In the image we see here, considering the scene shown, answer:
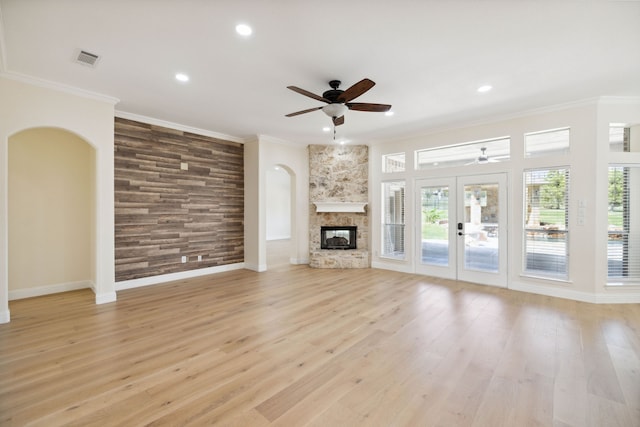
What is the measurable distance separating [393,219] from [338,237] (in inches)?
57.6

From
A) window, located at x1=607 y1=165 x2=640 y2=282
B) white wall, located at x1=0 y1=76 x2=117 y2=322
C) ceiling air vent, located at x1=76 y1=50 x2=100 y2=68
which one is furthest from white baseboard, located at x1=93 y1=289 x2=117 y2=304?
window, located at x1=607 y1=165 x2=640 y2=282

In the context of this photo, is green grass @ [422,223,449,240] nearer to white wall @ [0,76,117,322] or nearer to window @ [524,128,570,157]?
window @ [524,128,570,157]

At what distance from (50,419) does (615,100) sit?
→ 7.18m

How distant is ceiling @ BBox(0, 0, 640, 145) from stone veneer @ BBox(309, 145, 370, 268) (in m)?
2.49

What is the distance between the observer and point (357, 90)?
10.1ft

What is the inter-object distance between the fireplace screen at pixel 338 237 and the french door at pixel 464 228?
5.42 feet

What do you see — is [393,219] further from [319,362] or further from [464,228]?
[319,362]

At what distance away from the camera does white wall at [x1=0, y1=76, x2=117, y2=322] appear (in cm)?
332

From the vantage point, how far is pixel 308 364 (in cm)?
250

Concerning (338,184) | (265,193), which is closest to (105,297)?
(265,193)

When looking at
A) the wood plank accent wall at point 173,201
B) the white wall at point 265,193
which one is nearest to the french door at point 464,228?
the white wall at point 265,193

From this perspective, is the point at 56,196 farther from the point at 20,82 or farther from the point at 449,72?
the point at 449,72

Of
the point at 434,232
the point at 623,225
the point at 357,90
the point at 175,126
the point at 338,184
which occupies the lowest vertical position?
the point at 434,232

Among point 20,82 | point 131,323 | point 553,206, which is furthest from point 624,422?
point 20,82
